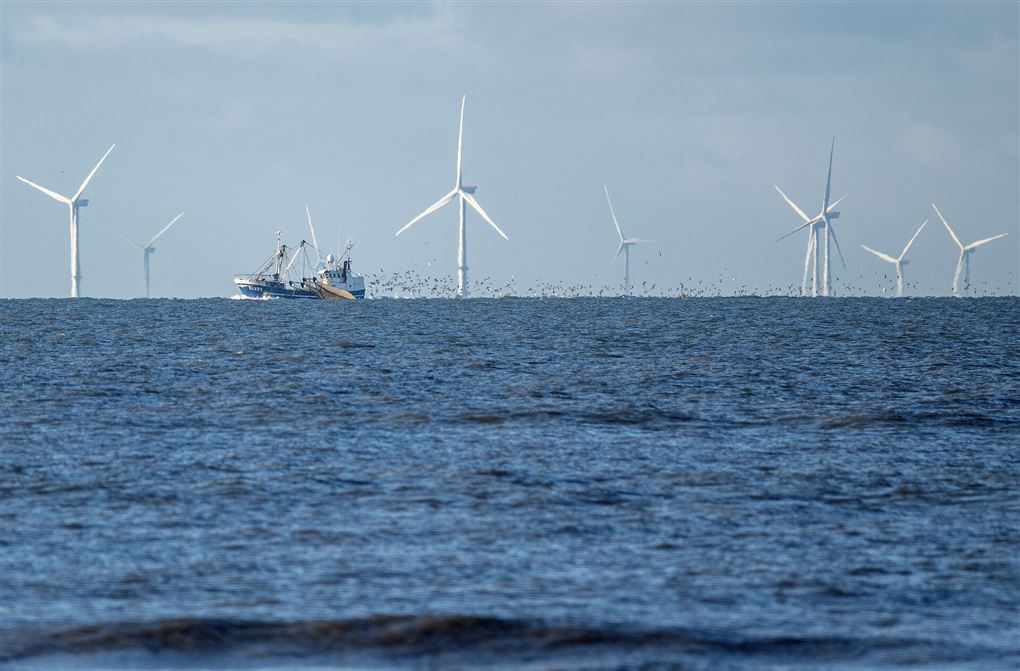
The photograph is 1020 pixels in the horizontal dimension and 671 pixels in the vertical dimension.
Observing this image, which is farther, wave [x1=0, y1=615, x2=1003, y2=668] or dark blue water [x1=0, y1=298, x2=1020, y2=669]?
dark blue water [x1=0, y1=298, x2=1020, y2=669]

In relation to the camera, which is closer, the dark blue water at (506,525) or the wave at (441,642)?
the wave at (441,642)

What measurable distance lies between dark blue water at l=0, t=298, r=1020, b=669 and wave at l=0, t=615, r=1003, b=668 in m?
0.04

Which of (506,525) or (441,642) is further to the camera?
(506,525)

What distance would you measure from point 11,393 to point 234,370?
12135 millimetres

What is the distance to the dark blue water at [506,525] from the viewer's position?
50.8 feet

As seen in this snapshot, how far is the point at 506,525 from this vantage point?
880 inches

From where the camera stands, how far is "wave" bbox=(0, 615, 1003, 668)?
1488 cm

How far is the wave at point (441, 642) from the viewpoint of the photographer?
1488 cm

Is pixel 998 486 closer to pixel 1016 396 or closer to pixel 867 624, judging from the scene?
pixel 867 624

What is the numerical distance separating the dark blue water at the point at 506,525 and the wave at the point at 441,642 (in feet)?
0.14

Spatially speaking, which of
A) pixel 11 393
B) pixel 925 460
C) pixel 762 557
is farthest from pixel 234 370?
pixel 762 557

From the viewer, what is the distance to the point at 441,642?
50.7 feet

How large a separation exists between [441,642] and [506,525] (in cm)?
692

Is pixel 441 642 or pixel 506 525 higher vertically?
pixel 506 525
